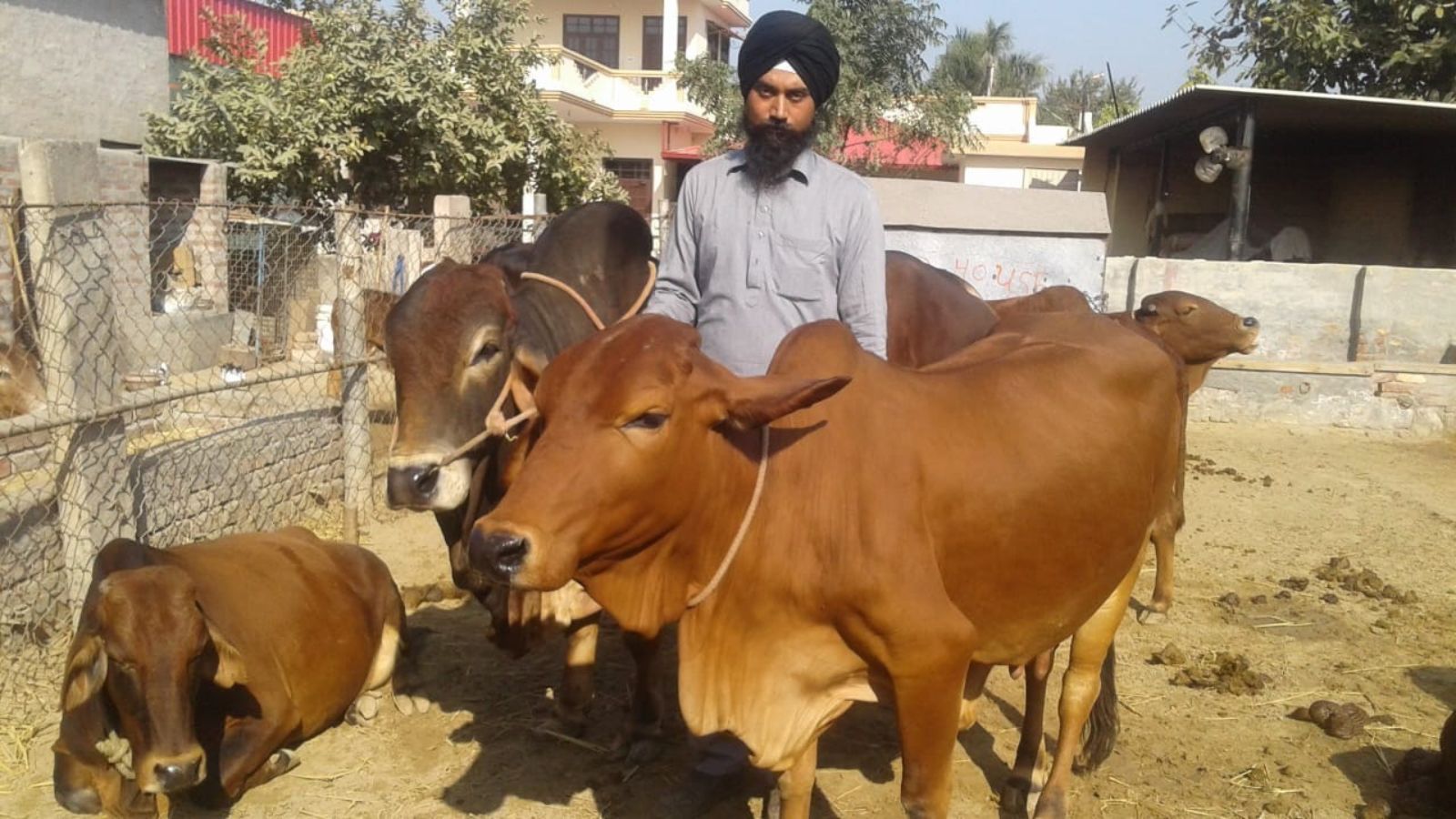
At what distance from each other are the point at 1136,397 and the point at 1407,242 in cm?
1520

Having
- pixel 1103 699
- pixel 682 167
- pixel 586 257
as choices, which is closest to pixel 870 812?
pixel 1103 699

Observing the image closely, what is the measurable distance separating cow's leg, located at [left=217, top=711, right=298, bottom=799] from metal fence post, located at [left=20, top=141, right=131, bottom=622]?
1281 mm

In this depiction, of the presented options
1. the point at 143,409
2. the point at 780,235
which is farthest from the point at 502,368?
the point at 143,409

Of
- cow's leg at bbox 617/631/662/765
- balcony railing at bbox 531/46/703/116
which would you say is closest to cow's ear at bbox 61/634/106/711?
cow's leg at bbox 617/631/662/765

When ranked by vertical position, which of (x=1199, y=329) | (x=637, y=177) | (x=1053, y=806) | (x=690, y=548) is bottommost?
(x=1053, y=806)

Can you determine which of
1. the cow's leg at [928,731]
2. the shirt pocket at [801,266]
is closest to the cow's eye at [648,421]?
the cow's leg at [928,731]

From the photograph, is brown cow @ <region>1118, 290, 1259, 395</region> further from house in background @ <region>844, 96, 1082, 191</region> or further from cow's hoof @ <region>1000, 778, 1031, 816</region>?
house in background @ <region>844, 96, 1082, 191</region>

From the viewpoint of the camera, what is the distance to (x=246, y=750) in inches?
135

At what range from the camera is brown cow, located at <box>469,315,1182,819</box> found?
207cm

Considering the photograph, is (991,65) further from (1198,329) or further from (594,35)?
(1198,329)

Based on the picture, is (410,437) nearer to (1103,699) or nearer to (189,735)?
(189,735)

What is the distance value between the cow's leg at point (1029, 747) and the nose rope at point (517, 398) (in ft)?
5.62

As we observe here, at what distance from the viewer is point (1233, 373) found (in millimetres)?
10586

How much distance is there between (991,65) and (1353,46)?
32158mm
